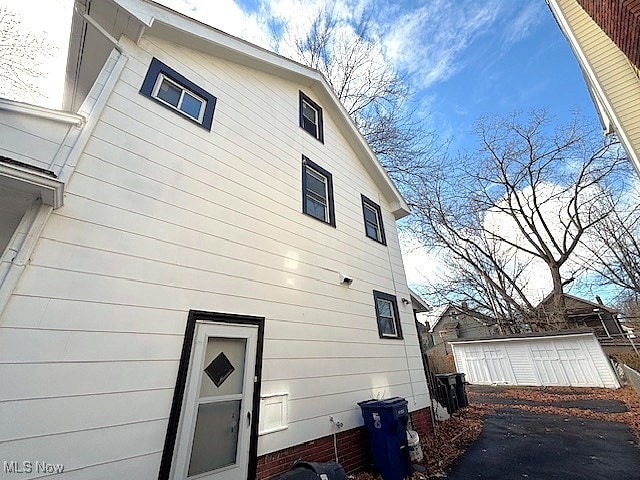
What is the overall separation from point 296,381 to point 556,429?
7531 millimetres

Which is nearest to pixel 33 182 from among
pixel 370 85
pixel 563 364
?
pixel 370 85

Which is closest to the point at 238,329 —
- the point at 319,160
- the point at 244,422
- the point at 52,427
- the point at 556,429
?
the point at 244,422

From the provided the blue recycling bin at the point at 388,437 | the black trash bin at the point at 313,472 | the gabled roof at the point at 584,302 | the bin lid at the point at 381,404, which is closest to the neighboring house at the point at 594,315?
the gabled roof at the point at 584,302

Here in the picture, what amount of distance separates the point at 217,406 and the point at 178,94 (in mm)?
5101

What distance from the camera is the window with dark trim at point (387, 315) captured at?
661 cm

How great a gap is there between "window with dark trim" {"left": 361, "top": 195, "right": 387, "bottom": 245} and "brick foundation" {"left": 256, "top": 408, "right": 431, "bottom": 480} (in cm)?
489

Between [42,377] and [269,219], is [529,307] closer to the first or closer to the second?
[269,219]

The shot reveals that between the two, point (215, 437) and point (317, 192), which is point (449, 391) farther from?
point (215, 437)

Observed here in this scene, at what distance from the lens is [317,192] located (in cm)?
673

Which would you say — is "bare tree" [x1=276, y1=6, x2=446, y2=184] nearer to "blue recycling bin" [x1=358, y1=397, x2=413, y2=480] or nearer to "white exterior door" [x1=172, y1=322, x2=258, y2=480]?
"blue recycling bin" [x1=358, y1=397, x2=413, y2=480]

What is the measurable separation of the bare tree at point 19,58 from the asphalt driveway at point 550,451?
1350cm

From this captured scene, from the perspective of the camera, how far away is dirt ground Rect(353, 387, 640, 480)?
539cm

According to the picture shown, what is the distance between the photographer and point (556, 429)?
6.76 metres

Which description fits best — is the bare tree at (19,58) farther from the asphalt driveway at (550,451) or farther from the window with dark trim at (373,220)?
the asphalt driveway at (550,451)
